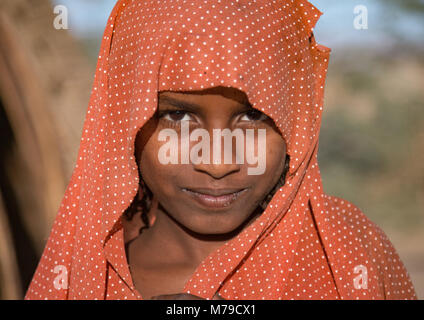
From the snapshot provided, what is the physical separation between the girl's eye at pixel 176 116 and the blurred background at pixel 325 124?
531mm

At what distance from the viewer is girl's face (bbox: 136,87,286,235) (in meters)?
1.07

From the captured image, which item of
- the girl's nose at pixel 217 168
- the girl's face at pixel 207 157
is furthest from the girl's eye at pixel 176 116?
the girl's nose at pixel 217 168

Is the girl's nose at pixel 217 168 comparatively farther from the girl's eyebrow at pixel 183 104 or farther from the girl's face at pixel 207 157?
the girl's eyebrow at pixel 183 104

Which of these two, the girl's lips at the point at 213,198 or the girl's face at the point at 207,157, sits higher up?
the girl's face at the point at 207,157

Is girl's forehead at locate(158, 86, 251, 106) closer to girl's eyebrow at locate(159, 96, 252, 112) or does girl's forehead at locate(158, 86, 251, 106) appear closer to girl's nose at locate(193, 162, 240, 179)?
girl's eyebrow at locate(159, 96, 252, 112)

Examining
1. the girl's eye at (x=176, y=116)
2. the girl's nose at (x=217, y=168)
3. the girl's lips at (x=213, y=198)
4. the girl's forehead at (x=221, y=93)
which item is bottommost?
the girl's lips at (x=213, y=198)

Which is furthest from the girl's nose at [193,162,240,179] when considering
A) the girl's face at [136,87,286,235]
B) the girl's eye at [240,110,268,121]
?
the girl's eye at [240,110,268,121]

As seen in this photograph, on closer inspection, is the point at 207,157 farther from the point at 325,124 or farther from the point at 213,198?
the point at 325,124

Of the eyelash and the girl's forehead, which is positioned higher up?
the girl's forehead

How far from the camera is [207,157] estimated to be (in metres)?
1.08

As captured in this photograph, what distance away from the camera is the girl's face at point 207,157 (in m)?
1.07

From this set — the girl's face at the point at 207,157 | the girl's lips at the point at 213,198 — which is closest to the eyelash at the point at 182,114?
the girl's face at the point at 207,157

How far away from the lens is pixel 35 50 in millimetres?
2174
